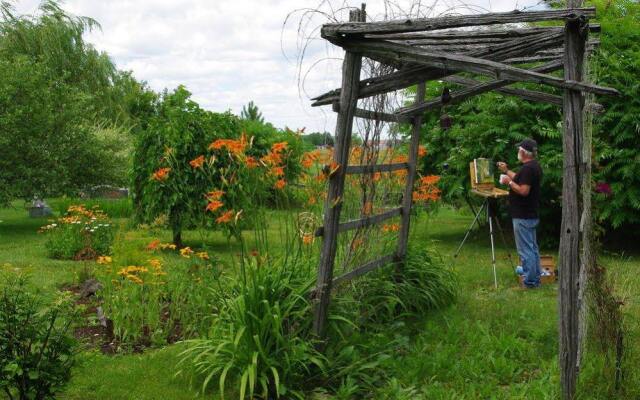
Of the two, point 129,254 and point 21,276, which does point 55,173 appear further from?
point 21,276

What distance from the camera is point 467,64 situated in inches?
205

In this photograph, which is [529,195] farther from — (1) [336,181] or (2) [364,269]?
(1) [336,181]

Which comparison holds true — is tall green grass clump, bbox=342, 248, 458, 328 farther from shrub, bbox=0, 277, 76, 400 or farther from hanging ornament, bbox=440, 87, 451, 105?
shrub, bbox=0, 277, 76, 400

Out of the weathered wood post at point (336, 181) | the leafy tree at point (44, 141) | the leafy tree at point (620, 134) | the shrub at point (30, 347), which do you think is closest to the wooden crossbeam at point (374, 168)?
the weathered wood post at point (336, 181)

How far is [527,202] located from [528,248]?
1.88 feet

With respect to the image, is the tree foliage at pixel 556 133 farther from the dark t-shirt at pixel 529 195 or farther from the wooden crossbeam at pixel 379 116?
the wooden crossbeam at pixel 379 116

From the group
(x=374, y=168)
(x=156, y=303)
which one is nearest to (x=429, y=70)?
(x=374, y=168)

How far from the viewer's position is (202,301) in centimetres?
709

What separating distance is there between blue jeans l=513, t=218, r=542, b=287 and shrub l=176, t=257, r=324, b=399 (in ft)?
13.6

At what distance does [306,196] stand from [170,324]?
1743 millimetres

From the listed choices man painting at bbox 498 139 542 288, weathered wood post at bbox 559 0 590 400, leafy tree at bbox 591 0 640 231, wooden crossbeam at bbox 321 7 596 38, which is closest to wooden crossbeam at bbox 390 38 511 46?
wooden crossbeam at bbox 321 7 596 38

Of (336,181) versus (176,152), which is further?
(176,152)

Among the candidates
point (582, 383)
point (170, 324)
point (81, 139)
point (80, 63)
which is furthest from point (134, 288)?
point (80, 63)

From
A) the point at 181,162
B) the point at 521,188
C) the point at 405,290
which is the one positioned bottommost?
the point at 405,290
